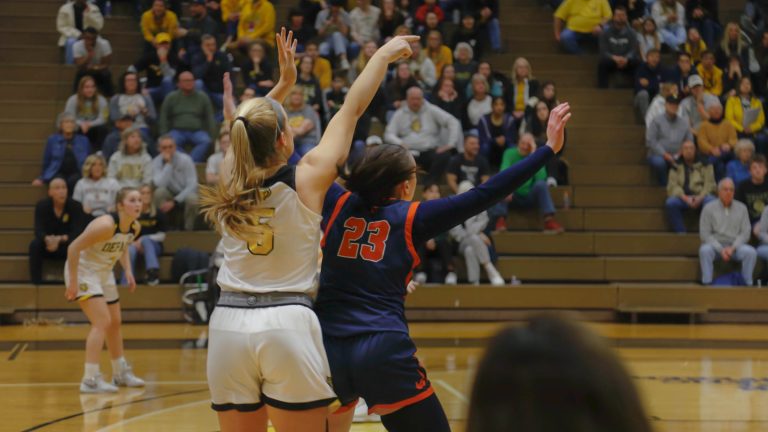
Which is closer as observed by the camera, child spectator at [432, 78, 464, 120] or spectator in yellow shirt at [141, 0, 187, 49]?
child spectator at [432, 78, 464, 120]

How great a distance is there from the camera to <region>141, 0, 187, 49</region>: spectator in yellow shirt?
51.3 feet

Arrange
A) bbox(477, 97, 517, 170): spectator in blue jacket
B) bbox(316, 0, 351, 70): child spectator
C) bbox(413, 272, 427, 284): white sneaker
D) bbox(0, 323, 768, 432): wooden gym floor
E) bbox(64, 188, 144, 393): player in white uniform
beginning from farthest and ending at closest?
bbox(316, 0, 351, 70): child spectator → bbox(477, 97, 517, 170): spectator in blue jacket → bbox(413, 272, 427, 284): white sneaker → bbox(64, 188, 144, 393): player in white uniform → bbox(0, 323, 768, 432): wooden gym floor

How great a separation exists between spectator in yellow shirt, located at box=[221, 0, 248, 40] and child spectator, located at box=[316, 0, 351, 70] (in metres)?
1.21

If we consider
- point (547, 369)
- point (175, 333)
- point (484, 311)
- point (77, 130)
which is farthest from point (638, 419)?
point (77, 130)

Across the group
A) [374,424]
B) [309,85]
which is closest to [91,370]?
[374,424]

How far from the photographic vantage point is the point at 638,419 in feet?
4.69

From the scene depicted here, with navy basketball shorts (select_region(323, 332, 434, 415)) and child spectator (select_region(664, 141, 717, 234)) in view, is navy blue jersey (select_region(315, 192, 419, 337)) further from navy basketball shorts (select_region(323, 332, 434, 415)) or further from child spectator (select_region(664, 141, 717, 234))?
child spectator (select_region(664, 141, 717, 234))

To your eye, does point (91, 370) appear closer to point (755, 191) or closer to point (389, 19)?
point (389, 19)

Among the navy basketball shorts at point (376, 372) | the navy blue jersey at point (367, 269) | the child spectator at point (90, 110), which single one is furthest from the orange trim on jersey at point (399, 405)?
the child spectator at point (90, 110)

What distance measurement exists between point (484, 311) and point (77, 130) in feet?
19.7

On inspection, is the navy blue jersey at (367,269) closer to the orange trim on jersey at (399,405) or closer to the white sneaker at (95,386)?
the orange trim on jersey at (399,405)

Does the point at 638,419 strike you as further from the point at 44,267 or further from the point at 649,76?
the point at 649,76

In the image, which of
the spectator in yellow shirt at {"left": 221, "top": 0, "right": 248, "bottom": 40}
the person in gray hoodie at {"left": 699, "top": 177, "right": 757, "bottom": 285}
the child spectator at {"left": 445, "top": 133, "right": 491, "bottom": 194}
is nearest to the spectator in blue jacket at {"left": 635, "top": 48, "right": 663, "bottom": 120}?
the person in gray hoodie at {"left": 699, "top": 177, "right": 757, "bottom": 285}

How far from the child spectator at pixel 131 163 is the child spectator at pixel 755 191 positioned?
7.72 m
